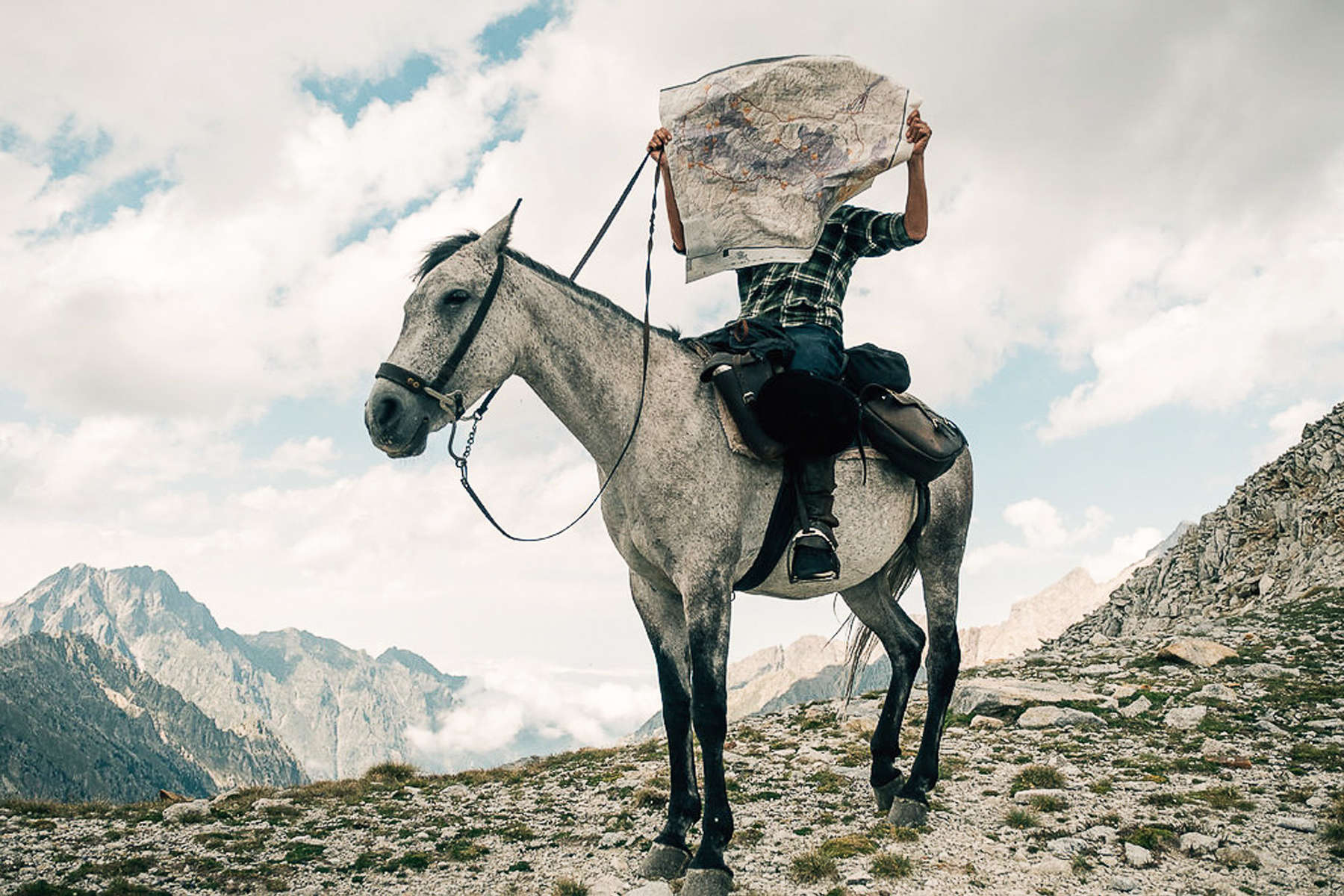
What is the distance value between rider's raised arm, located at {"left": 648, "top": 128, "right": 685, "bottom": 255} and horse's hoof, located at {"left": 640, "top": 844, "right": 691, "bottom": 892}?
198 inches

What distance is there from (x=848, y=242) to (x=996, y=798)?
5.90 meters

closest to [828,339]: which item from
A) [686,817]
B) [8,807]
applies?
[686,817]

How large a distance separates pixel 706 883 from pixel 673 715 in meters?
1.22

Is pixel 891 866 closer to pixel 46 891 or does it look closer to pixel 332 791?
pixel 46 891

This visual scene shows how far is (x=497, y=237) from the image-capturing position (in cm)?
622

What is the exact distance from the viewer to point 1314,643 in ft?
55.6

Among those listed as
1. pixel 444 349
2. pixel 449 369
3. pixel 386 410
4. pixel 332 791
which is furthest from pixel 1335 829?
pixel 332 791

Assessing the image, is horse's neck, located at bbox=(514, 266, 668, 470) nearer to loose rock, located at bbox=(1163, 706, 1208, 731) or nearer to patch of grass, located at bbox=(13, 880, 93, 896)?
patch of grass, located at bbox=(13, 880, 93, 896)

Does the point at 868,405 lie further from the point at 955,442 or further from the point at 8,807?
the point at 8,807

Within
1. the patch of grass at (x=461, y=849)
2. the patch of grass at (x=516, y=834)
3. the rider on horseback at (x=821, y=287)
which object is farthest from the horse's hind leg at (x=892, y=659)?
the patch of grass at (x=461, y=849)

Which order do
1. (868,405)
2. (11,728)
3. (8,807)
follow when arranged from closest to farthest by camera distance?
(868,405) < (8,807) < (11,728)

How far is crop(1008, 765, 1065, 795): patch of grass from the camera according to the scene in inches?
343

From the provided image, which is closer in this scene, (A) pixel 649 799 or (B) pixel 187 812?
(A) pixel 649 799

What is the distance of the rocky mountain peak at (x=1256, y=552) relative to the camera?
26.9 metres
